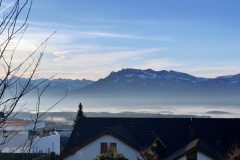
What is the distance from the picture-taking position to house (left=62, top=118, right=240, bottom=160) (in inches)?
1447

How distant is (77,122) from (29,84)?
35030mm

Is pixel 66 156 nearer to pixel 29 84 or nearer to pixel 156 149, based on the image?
pixel 156 149

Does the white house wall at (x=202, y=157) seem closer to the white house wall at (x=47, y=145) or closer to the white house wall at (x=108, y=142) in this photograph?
the white house wall at (x=108, y=142)

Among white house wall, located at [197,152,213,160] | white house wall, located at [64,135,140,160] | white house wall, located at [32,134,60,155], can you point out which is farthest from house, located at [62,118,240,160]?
white house wall, located at [32,134,60,155]

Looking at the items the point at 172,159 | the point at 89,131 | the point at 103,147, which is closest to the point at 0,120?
the point at 172,159

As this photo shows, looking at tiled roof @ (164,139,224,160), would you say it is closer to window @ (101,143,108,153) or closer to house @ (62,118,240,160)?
house @ (62,118,240,160)

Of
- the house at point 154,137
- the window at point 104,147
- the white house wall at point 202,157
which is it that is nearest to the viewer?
the white house wall at point 202,157

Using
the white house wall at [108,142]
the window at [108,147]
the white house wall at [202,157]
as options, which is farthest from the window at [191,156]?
the window at [108,147]

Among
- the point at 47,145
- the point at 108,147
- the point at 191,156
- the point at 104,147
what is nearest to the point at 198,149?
the point at 191,156

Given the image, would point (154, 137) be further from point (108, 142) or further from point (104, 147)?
point (104, 147)

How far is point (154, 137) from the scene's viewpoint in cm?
3828

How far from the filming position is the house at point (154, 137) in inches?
1447

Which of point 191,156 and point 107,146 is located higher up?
point 107,146

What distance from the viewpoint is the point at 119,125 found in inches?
1604
